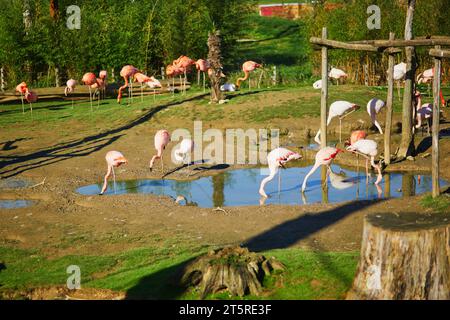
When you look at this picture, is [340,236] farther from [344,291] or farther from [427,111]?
[427,111]

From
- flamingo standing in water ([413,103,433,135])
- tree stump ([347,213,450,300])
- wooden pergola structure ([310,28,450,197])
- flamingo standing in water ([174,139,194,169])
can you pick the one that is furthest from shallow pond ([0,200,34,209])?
flamingo standing in water ([413,103,433,135])

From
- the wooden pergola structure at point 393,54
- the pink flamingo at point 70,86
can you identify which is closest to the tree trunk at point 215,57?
the pink flamingo at point 70,86

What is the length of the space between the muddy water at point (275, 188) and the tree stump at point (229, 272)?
14.8 ft

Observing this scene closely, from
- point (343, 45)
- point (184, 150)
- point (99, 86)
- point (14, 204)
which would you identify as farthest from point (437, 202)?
point (99, 86)

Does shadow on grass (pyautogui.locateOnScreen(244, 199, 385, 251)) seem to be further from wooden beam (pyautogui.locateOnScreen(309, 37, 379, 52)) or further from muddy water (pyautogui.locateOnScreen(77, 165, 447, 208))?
wooden beam (pyautogui.locateOnScreen(309, 37, 379, 52))

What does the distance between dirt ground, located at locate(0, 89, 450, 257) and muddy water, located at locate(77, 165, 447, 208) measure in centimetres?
47

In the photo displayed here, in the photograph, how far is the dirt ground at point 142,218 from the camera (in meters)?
10.2

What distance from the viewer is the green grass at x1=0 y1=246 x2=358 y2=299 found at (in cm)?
786

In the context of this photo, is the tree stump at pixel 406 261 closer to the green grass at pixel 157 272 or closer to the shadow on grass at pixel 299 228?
the green grass at pixel 157 272

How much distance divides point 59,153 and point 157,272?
8785 millimetres

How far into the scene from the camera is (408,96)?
49.4ft

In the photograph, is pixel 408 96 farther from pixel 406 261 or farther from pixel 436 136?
pixel 406 261

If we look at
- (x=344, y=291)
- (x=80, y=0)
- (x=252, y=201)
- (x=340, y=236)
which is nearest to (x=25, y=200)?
(x=252, y=201)
